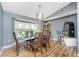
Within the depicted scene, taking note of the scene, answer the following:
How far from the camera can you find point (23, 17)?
2814mm

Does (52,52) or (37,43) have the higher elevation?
(37,43)

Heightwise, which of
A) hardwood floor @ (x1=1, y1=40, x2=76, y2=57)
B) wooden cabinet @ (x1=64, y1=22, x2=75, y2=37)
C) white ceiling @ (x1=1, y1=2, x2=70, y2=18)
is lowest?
hardwood floor @ (x1=1, y1=40, x2=76, y2=57)

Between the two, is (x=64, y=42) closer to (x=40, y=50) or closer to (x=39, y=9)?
(x=40, y=50)

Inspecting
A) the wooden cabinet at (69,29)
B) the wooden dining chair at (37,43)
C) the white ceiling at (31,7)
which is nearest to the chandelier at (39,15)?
the white ceiling at (31,7)

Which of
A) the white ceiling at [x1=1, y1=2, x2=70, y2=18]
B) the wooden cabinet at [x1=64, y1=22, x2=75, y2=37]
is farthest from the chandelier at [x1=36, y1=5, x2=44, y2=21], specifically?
the wooden cabinet at [x1=64, y1=22, x2=75, y2=37]

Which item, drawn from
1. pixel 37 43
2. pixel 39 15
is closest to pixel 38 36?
pixel 37 43

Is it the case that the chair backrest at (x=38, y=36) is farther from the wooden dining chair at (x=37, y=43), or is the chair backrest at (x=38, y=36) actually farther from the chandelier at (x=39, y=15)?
the chandelier at (x=39, y=15)

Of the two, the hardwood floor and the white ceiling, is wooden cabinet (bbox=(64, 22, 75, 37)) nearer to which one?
the hardwood floor

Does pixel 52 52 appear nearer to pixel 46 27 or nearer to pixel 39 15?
pixel 46 27

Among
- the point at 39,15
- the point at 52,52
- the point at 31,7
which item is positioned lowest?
the point at 52,52

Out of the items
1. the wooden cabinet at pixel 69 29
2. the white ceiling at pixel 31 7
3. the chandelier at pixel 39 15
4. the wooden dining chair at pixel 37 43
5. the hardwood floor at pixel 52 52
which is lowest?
the hardwood floor at pixel 52 52

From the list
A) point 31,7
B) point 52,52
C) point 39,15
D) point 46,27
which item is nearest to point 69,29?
point 46,27

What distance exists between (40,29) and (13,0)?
917mm

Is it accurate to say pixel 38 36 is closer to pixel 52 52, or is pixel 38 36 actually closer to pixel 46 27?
pixel 46 27
